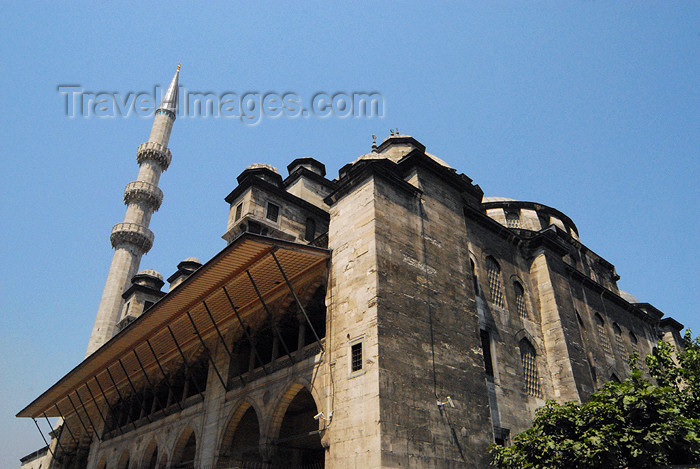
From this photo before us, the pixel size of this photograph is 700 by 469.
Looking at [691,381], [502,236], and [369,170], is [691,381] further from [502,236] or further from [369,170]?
[369,170]

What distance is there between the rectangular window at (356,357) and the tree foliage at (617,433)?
13.8 ft

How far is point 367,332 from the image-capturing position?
12.1m

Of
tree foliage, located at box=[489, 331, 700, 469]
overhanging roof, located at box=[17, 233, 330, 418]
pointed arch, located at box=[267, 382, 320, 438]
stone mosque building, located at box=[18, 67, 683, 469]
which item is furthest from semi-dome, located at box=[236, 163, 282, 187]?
tree foliage, located at box=[489, 331, 700, 469]

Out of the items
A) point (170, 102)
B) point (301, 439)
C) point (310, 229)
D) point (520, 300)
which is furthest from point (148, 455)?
point (170, 102)

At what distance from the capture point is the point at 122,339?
64.1 ft

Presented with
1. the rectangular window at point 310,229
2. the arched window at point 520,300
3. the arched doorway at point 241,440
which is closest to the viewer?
the arched doorway at point 241,440

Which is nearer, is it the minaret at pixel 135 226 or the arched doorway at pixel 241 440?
the arched doorway at pixel 241 440

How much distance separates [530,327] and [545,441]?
7164mm

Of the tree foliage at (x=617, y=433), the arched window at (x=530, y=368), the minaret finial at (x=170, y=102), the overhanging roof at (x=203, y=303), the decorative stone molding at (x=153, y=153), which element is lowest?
the tree foliage at (x=617, y=433)

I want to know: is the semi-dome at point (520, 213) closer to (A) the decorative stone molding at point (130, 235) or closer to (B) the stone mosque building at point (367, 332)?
(B) the stone mosque building at point (367, 332)

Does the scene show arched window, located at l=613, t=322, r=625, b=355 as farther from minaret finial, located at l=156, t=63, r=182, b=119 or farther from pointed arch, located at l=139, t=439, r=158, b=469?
minaret finial, located at l=156, t=63, r=182, b=119

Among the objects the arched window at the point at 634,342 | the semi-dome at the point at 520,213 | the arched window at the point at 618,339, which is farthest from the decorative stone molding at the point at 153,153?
the arched window at the point at 634,342

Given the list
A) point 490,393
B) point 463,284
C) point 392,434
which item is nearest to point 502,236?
point 463,284

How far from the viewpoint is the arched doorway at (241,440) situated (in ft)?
53.2
